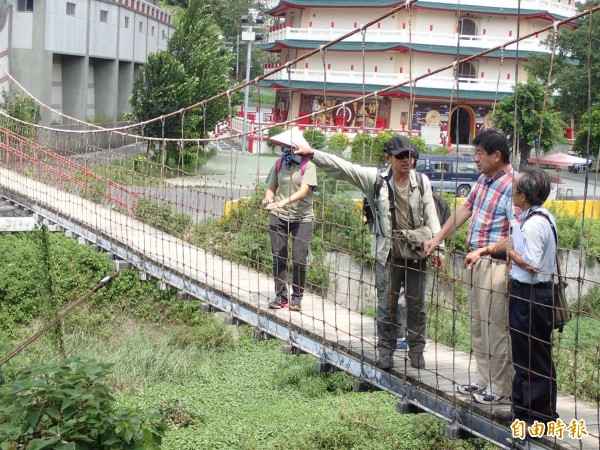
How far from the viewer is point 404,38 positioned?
49.0 ft

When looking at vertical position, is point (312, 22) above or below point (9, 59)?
above

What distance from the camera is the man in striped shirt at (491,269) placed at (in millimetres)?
2762

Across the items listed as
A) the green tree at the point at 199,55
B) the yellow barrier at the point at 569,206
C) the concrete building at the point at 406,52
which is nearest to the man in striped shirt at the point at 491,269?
the yellow barrier at the point at 569,206

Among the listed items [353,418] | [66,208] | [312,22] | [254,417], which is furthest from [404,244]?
[312,22]

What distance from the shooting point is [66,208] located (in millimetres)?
6383

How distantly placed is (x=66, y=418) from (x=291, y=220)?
1215 millimetres

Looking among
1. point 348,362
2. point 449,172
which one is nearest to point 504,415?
point 348,362

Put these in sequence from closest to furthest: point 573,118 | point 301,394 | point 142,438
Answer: point 142,438 < point 301,394 < point 573,118

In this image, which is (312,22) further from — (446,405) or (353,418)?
(446,405)

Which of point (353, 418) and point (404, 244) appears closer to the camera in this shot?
point (404, 244)

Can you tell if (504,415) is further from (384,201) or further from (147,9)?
→ (147,9)

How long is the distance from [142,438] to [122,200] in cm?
364

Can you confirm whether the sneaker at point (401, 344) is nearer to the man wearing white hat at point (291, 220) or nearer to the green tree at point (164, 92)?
the man wearing white hat at point (291, 220)

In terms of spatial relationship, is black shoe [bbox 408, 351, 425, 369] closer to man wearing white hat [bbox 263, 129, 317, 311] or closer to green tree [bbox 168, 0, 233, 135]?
man wearing white hat [bbox 263, 129, 317, 311]
